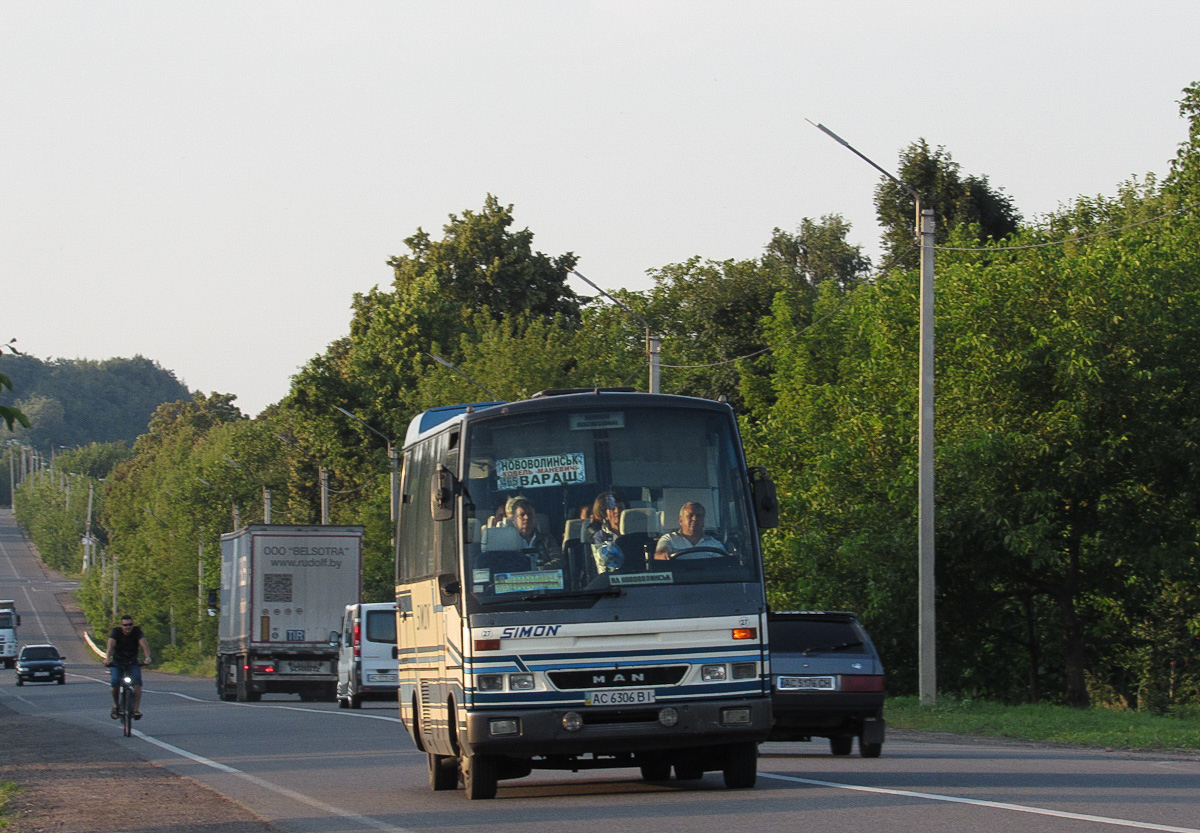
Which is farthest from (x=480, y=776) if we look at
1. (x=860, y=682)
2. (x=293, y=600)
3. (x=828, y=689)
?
(x=293, y=600)

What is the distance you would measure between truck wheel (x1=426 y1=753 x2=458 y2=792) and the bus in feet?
3.87

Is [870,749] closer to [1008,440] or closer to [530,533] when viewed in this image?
[530,533]

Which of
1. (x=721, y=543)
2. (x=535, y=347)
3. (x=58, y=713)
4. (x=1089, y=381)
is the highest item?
(x=535, y=347)

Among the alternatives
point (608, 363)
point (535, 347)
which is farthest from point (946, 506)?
point (608, 363)

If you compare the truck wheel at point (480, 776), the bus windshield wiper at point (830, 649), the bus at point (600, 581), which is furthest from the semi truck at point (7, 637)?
the bus at point (600, 581)

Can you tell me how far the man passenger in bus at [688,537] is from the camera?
12523 millimetres

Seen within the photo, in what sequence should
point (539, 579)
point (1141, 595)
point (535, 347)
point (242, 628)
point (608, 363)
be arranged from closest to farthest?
point (539, 579)
point (1141, 595)
point (242, 628)
point (535, 347)
point (608, 363)

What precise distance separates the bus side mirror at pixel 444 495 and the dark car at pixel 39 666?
50.9m

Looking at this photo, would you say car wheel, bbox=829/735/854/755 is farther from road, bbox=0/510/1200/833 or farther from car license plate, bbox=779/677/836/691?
car license plate, bbox=779/677/836/691

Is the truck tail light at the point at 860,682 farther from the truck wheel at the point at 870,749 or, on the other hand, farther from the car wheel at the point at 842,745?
the car wheel at the point at 842,745

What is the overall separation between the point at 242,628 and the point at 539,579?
90.9ft

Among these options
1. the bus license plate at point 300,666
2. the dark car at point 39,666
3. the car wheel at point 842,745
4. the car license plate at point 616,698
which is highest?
the car license plate at point 616,698

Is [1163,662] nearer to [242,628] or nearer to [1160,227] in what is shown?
[1160,227]

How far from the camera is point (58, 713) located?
113 ft
